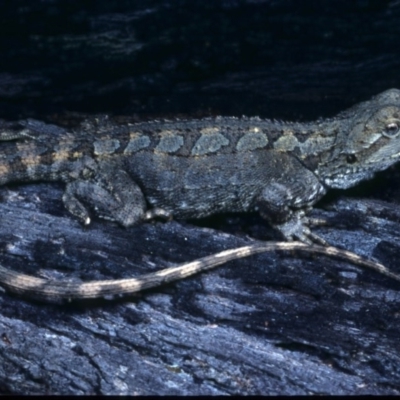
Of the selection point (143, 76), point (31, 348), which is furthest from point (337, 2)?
point (31, 348)

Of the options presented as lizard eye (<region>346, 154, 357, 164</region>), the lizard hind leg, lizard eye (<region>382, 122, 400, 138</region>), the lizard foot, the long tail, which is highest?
lizard eye (<region>382, 122, 400, 138</region>)

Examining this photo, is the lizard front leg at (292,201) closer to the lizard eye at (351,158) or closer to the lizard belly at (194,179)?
the lizard belly at (194,179)

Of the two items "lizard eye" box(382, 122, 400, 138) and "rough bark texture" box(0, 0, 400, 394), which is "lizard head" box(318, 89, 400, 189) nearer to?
"lizard eye" box(382, 122, 400, 138)

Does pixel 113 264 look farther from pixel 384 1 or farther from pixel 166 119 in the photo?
pixel 384 1

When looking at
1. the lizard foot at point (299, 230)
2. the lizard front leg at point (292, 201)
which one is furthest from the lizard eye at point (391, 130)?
the lizard foot at point (299, 230)

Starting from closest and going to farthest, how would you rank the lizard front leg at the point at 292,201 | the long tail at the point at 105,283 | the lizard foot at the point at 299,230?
the long tail at the point at 105,283 → the lizard foot at the point at 299,230 → the lizard front leg at the point at 292,201

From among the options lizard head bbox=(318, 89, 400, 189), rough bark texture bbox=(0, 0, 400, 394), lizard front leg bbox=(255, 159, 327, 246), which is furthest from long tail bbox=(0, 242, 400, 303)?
lizard head bbox=(318, 89, 400, 189)
